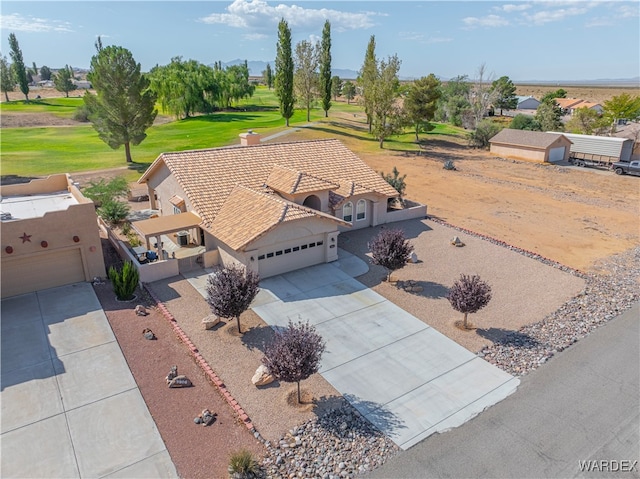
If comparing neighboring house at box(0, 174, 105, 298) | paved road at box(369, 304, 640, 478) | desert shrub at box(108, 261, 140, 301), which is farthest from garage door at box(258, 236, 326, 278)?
paved road at box(369, 304, 640, 478)

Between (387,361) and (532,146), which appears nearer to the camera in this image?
(387,361)

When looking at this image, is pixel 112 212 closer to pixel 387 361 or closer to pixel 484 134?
pixel 387 361

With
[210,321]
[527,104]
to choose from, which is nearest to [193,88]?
[210,321]

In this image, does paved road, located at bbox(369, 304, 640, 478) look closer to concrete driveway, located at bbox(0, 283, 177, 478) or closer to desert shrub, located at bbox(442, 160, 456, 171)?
concrete driveway, located at bbox(0, 283, 177, 478)

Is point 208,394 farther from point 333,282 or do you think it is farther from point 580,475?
point 580,475

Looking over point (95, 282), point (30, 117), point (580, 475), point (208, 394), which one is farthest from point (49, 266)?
point (30, 117)

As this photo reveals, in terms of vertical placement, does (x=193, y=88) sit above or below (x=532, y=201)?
above
